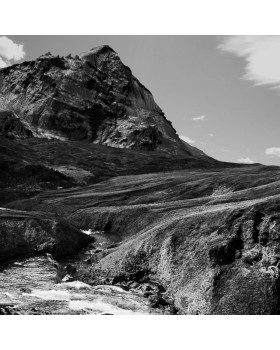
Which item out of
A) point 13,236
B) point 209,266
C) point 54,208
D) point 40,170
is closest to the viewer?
point 209,266

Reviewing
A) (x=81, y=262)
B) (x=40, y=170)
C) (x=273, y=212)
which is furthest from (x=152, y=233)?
(x=40, y=170)

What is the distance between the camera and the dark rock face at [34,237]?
206 ft

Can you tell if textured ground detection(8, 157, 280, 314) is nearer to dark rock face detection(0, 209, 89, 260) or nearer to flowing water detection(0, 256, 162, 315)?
flowing water detection(0, 256, 162, 315)

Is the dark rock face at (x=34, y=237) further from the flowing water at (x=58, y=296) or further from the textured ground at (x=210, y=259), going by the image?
the textured ground at (x=210, y=259)

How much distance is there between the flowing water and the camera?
41.2m

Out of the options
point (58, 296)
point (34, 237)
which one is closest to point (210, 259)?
point (58, 296)

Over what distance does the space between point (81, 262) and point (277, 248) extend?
29.0m

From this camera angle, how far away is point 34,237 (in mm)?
65812

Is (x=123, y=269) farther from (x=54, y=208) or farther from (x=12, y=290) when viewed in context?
(x=54, y=208)

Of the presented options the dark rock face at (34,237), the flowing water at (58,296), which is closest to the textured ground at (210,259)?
the flowing water at (58,296)

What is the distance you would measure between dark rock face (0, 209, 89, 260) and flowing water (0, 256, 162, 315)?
701cm

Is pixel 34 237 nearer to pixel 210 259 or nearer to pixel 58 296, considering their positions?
pixel 58 296

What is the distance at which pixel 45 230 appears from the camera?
67312 mm

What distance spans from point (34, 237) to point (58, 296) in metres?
22.3
